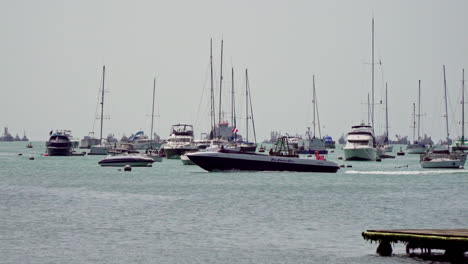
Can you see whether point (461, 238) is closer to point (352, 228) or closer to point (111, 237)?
point (352, 228)

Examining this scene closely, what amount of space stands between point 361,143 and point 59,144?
6356cm

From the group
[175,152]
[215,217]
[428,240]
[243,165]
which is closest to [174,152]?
[175,152]

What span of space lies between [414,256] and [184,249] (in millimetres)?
9815

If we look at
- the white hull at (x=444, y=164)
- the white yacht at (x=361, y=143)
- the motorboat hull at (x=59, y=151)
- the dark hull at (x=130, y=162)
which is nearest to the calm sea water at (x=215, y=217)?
the white hull at (x=444, y=164)

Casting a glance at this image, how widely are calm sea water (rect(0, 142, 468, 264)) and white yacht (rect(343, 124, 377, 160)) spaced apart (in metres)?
47.0

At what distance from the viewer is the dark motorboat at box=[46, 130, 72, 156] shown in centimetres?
17250

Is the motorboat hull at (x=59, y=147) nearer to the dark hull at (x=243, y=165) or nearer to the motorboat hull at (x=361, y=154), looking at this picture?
the motorboat hull at (x=361, y=154)

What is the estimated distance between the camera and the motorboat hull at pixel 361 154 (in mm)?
141712

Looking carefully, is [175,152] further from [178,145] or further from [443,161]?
[443,161]

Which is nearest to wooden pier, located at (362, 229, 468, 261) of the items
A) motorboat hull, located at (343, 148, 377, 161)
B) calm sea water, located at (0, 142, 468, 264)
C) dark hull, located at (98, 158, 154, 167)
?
calm sea water, located at (0, 142, 468, 264)

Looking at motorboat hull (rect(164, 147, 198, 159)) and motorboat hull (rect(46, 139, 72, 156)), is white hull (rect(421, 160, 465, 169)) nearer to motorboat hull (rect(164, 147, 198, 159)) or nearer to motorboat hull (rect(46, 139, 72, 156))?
motorboat hull (rect(164, 147, 198, 159))

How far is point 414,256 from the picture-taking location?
35719mm

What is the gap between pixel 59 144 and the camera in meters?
172

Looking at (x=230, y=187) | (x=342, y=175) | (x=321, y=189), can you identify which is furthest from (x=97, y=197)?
(x=342, y=175)
